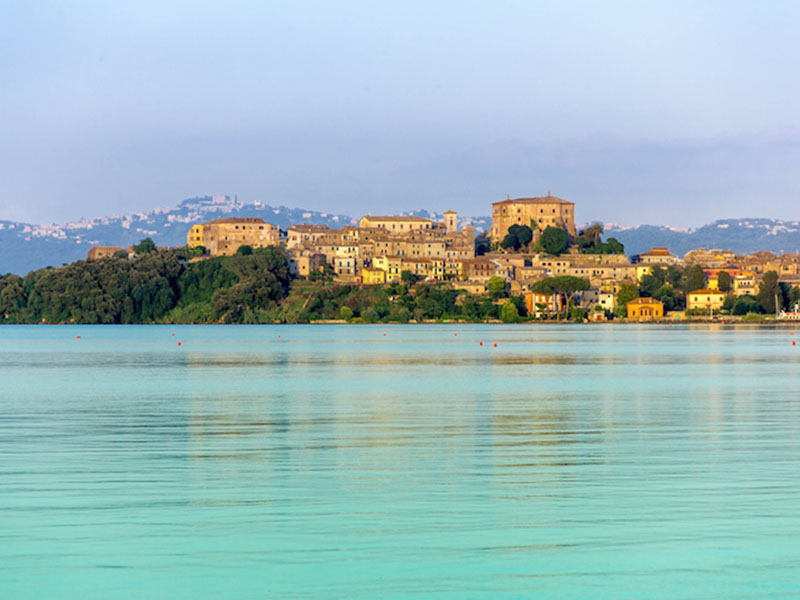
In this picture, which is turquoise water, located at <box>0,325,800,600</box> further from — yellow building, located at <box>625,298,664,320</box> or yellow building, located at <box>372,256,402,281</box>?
yellow building, located at <box>625,298,664,320</box>

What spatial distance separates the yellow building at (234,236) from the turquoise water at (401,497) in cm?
11785

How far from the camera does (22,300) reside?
134500 millimetres

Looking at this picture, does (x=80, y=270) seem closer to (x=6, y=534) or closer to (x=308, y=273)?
(x=308, y=273)

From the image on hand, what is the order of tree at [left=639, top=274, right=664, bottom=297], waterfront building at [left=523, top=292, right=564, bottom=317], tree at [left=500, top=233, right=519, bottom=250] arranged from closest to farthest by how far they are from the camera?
1. waterfront building at [left=523, top=292, right=564, bottom=317]
2. tree at [left=639, top=274, right=664, bottom=297]
3. tree at [left=500, top=233, right=519, bottom=250]

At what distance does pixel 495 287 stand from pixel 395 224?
26237mm

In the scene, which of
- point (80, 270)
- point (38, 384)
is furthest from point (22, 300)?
point (38, 384)

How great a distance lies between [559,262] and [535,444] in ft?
406

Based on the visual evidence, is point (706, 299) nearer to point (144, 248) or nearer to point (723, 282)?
point (723, 282)

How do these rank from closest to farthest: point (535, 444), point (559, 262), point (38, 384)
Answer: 1. point (535, 444)
2. point (38, 384)
3. point (559, 262)

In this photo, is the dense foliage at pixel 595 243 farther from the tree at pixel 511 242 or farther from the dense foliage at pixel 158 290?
the dense foliage at pixel 158 290

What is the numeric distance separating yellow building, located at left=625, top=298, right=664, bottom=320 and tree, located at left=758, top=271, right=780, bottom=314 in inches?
444

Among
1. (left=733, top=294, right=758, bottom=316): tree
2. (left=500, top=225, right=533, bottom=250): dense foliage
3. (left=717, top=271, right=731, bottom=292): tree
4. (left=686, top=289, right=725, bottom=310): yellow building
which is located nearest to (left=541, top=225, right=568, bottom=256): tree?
(left=500, top=225, right=533, bottom=250): dense foliage

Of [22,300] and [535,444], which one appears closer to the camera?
[535,444]

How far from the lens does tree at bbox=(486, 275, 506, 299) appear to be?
126062mm
